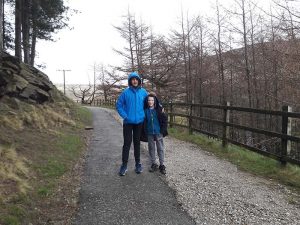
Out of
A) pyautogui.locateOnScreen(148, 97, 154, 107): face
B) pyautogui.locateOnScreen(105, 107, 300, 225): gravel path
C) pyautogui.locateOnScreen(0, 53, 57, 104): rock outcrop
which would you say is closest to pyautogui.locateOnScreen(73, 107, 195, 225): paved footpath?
pyautogui.locateOnScreen(105, 107, 300, 225): gravel path

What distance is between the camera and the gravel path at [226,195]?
14.5 feet

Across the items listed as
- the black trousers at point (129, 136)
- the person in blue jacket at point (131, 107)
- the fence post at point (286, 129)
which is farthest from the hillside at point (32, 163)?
the fence post at point (286, 129)

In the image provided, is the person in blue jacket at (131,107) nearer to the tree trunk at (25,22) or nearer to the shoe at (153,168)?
the shoe at (153,168)

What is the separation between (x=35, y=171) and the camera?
253 inches

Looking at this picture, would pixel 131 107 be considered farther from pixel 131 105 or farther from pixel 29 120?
pixel 29 120

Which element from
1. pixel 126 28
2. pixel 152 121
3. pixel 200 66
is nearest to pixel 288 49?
pixel 152 121

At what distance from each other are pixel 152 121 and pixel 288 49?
5360 mm

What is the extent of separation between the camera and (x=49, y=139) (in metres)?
9.50

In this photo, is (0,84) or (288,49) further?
(0,84)

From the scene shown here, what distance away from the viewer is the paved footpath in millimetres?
4297

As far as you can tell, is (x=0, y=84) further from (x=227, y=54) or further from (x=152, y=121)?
(x=227, y=54)

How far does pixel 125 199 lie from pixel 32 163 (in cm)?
271

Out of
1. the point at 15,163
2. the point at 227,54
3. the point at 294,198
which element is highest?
the point at 227,54

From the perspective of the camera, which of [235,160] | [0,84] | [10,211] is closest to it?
[10,211]
